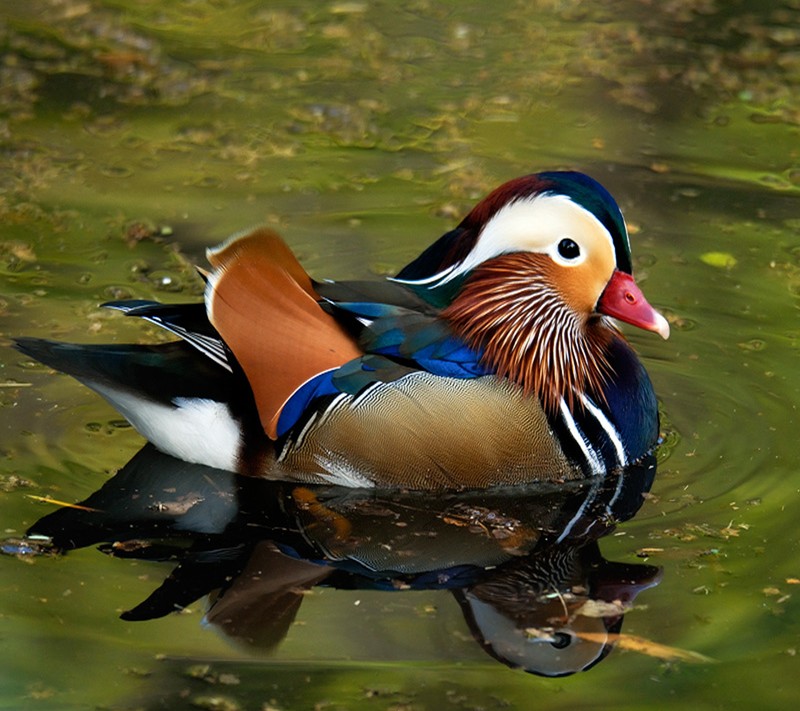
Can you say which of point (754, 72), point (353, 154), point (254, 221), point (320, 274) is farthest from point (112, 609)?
point (754, 72)

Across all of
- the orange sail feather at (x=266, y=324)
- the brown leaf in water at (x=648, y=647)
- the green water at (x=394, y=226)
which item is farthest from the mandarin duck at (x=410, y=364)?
the brown leaf in water at (x=648, y=647)

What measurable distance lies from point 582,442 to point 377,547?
88 centimetres

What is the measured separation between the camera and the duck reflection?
4309 mm

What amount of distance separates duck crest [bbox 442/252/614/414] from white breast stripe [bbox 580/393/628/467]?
0.04m

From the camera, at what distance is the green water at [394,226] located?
4.12 metres

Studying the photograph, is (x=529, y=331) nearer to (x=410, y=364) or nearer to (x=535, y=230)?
(x=535, y=230)

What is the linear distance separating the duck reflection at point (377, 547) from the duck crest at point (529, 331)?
1.17 ft

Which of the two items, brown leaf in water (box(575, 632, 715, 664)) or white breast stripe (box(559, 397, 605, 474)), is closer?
brown leaf in water (box(575, 632, 715, 664))

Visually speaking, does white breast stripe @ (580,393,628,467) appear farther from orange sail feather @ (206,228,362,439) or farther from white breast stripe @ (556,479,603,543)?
orange sail feather @ (206,228,362,439)

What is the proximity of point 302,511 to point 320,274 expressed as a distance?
185 centimetres

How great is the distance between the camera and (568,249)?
205 inches

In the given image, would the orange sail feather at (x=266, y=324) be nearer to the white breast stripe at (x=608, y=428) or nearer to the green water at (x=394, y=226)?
the green water at (x=394, y=226)

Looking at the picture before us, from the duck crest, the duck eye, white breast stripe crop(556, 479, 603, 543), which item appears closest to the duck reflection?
white breast stripe crop(556, 479, 603, 543)

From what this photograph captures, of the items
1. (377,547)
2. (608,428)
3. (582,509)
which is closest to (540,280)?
(608,428)
